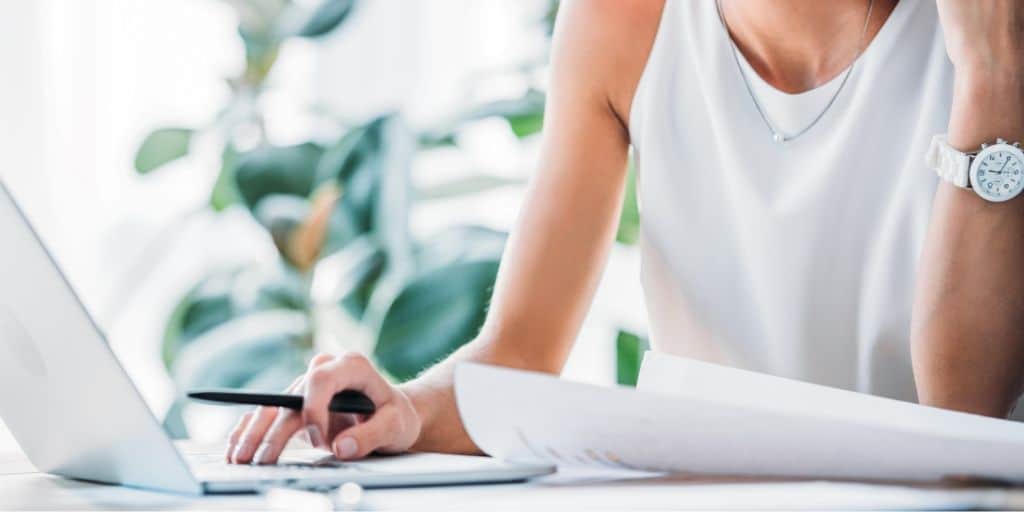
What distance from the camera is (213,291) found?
2.33 m

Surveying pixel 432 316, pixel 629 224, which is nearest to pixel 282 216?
pixel 432 316

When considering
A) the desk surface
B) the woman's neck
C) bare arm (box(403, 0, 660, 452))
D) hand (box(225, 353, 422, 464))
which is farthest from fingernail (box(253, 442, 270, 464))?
the woman's neck

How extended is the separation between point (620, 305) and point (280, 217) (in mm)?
721

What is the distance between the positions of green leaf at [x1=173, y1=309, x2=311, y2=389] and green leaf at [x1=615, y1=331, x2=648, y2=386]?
0.59 metres

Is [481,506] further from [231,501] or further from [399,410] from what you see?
Answer: [399,410]

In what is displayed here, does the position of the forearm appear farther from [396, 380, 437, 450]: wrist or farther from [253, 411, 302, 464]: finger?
[253, 411, 302, 464]: finger

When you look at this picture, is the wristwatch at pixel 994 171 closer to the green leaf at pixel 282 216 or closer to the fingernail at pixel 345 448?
the fingernail at pixel 345 448

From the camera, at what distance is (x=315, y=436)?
89 cm

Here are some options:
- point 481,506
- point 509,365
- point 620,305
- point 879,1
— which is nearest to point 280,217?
point 620,305

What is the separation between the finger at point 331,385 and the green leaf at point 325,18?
1539mm

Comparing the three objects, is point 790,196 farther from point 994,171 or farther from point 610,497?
point 610,497

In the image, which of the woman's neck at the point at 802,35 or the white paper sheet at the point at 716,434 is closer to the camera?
the white paper sheet at the point at 716,434

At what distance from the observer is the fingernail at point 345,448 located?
0.85m

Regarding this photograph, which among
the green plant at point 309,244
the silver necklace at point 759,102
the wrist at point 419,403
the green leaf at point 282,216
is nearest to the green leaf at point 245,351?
the green plant at point 309,244
